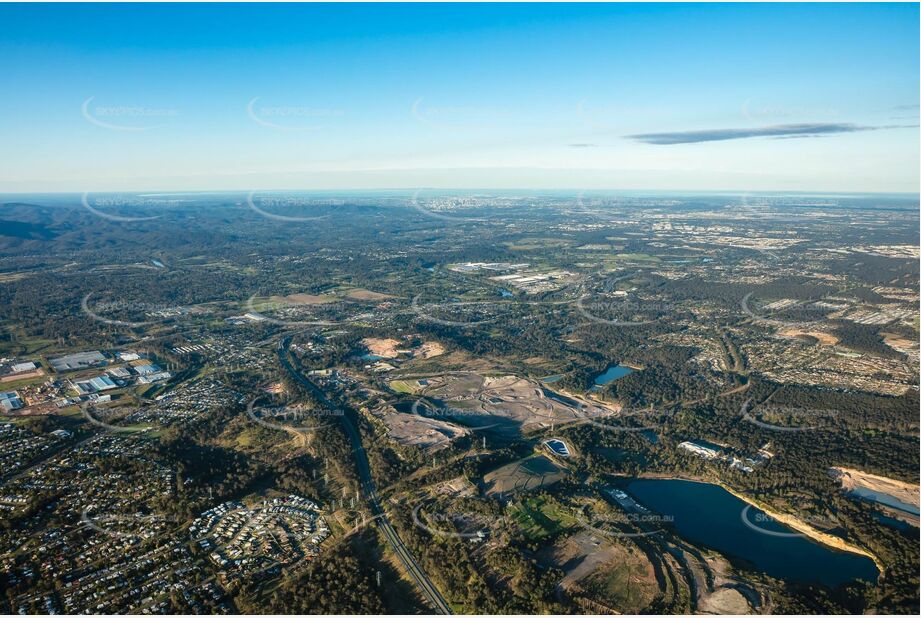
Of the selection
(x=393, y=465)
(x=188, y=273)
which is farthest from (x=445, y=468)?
(x=188, y=273)

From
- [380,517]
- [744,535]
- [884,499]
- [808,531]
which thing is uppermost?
[884,499]

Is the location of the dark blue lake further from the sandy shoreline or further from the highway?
the highway

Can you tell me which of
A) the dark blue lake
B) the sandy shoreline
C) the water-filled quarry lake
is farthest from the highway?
the dark blue lake

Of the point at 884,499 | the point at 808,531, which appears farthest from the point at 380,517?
the point at 884,499

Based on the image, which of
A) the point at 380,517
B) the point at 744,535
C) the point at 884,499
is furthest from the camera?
the point at 884,499

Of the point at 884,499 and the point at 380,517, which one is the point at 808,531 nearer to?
the point at 884,499

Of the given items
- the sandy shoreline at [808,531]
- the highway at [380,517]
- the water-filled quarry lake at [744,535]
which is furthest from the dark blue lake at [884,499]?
the highway at [380,517]
